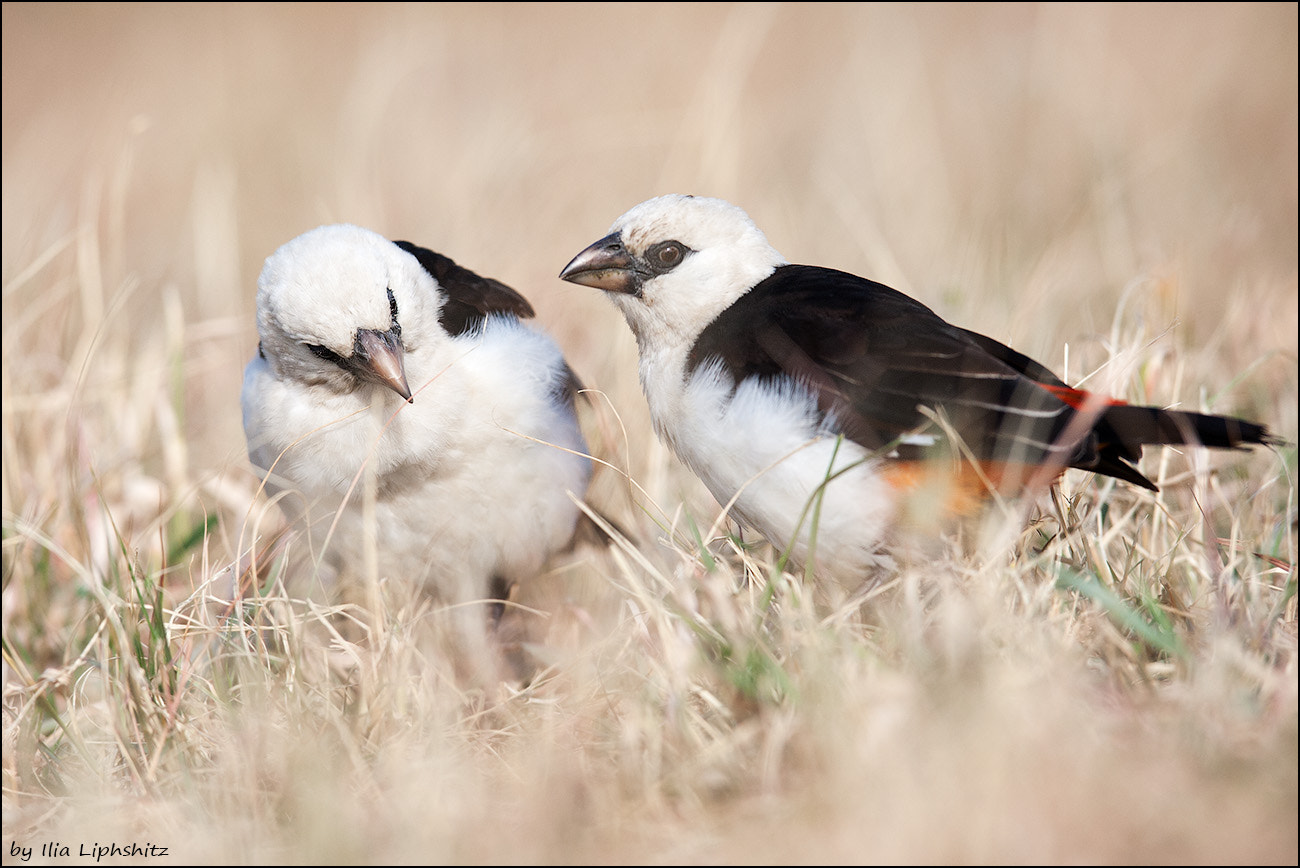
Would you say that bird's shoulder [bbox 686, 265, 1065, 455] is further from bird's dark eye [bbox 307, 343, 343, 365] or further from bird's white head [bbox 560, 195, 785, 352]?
bird's dark eye [bbox 307, 343, 343, 365]

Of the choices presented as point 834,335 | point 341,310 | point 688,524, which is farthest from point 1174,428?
point 341,310

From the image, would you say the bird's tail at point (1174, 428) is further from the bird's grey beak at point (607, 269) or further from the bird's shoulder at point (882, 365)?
the bird's grey beak at point (607, 269)

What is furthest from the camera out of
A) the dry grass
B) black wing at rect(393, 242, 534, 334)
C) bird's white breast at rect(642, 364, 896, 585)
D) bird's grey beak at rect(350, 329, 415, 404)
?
black wing at rect(393, 242, 534, 334)

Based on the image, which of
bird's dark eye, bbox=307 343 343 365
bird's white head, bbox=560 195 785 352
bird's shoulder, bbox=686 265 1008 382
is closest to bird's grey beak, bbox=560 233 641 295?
bird's white head, bbox=560 195 785 352

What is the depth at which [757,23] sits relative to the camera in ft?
24.7

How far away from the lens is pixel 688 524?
329 cm

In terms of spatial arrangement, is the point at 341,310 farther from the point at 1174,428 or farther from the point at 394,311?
the point at 1174,428

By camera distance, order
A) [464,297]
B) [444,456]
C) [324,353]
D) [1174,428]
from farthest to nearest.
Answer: [464,297] → [444,456] → [324,353] → [1174,428]

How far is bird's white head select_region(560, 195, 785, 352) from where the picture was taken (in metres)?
3.20

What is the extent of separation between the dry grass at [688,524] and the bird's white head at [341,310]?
617 millimetres

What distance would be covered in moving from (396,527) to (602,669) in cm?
102

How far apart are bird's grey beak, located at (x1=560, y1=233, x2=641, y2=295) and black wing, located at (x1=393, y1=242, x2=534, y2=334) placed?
514mm

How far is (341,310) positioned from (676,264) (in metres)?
0.92

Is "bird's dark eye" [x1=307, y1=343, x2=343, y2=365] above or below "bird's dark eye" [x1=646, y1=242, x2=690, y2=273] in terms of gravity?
below
